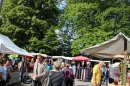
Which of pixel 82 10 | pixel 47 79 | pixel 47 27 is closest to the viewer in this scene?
pixel 47 79

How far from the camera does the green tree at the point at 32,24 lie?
148 feet

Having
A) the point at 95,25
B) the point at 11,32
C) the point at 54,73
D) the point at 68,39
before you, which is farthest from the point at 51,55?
the point at 54,73

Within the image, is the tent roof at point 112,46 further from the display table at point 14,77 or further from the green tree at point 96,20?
the green tree at point 96,20

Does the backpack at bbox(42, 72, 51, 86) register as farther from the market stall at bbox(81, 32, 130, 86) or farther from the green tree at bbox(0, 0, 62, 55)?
the green tree at bbox(0, 0, 62, 55)

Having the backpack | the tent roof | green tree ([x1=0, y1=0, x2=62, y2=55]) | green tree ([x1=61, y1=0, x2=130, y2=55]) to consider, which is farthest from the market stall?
green tree ([x1=0, y1=0, x2=62, y2=55])

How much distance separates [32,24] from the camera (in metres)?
45.2

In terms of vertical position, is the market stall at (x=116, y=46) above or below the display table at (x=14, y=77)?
above

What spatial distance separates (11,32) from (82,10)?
40.4ft

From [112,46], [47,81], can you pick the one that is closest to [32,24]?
[112,46]

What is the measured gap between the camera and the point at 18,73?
20344 millimetres

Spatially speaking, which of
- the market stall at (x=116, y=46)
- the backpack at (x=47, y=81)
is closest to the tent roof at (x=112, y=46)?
the market stall at (x=116, y=46)

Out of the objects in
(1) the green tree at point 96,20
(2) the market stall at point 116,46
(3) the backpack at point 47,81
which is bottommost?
(3) the backpack at point 47,81

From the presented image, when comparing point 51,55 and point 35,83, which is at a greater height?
point 51,55

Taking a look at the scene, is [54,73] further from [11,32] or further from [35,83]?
[11,32]
